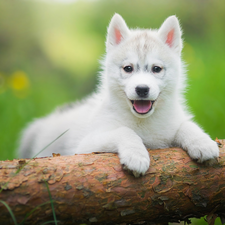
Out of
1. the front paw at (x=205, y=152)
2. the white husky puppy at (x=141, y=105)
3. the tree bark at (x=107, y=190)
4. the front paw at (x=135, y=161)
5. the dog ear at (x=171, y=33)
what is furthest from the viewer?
the dog ear at (x=171, y=33)

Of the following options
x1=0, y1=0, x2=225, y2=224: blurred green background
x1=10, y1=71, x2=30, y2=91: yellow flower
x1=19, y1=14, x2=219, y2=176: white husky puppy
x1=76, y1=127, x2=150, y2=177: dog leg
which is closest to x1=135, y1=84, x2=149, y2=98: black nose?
x1=19, y1=14, x2=219, y2=176: white husky puppy

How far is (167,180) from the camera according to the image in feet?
7.69

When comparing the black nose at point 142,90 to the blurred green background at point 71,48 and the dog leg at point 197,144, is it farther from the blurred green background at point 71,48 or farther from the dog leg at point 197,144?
the blurred green background at point 71,48

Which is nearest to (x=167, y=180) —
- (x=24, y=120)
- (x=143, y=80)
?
(x=143, y=80)

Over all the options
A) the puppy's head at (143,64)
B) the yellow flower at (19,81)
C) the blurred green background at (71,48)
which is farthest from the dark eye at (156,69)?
the yellow flower at (19,81)

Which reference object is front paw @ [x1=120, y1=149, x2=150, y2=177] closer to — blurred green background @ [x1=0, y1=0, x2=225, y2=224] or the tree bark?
the tree bark

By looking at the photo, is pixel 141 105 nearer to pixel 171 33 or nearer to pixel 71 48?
pixel 171 33

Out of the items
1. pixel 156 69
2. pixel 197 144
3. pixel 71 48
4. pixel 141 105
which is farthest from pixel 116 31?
pixel 71 48

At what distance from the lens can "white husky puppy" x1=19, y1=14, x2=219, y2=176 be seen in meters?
2.66

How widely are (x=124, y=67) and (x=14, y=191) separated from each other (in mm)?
1645

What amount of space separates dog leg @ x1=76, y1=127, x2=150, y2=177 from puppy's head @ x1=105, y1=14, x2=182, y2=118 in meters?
0.30

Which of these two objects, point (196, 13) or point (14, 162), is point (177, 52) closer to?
point (14, 162)

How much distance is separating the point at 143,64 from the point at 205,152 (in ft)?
3.50

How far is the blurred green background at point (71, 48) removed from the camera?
6406mm
